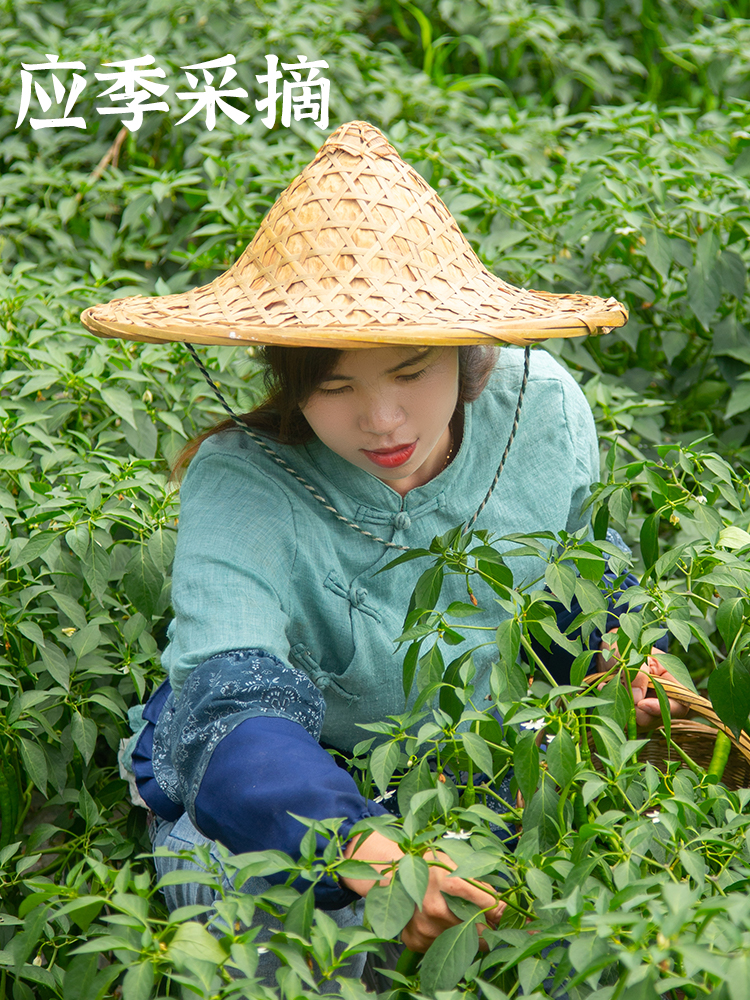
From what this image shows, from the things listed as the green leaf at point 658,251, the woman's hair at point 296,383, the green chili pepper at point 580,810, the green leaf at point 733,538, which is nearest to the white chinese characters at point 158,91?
the green leaf at point 658,251

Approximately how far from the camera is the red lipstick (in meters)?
1.19

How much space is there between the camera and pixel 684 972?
759 mm

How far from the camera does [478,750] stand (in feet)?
2.91

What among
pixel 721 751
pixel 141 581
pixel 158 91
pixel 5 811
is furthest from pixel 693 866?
pixel 158 91

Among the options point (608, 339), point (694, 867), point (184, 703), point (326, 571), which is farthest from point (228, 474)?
point (608, 339)

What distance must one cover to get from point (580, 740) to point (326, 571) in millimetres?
380

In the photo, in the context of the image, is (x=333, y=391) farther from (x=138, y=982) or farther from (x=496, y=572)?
(x=138, y=982)

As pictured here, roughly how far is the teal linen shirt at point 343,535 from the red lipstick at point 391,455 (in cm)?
10

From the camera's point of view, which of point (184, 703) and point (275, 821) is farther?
point (184, 703)

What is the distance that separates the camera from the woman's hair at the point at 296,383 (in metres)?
1.15

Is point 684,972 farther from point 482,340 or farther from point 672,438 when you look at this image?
point 672,438

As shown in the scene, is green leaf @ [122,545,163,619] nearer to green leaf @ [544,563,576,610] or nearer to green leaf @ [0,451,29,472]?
green leaf @ [0,451,29,472]

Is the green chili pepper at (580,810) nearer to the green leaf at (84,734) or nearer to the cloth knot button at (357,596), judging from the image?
the cloth knot button at (357,596)

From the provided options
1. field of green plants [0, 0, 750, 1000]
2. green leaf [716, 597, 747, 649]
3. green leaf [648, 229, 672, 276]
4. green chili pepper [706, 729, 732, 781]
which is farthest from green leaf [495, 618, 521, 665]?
green leaf [648, 229, 672, 276]
